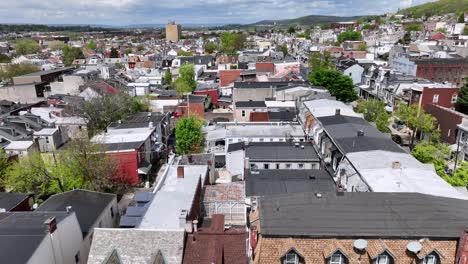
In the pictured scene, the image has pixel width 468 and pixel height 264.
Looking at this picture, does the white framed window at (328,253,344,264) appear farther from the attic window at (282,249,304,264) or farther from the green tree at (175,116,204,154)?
the green tree at (175,116,204,154)

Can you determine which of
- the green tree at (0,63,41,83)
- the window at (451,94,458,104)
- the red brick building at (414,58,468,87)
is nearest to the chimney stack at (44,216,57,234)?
the window at (451,94,458,104)

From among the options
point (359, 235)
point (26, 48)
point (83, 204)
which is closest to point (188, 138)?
point (83, 204)

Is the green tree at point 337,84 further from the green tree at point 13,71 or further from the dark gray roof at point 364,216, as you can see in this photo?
the green tree at point 13,71

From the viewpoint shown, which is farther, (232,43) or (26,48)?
(26,48)

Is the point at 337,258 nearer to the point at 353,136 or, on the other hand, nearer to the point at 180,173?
the point at 180,173

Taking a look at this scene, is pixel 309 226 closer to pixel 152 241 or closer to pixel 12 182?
pixel 152 241

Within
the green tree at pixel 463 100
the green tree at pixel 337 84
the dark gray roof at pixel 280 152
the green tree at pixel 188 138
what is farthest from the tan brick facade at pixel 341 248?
the green tree at pixel 337 84
